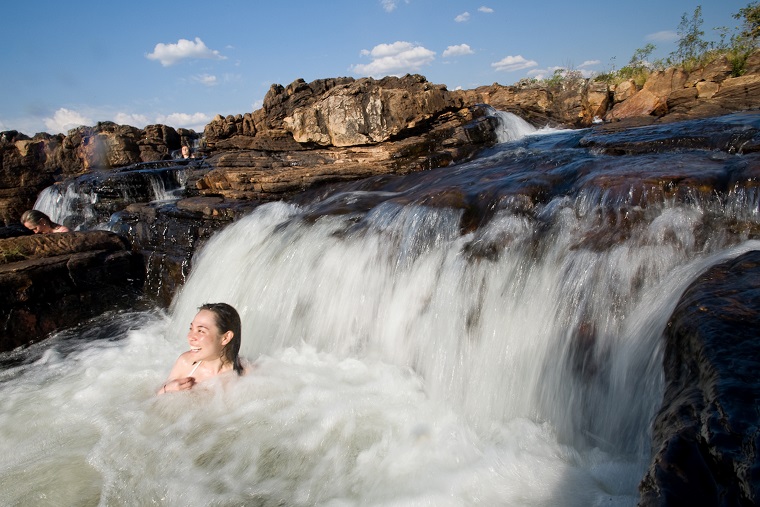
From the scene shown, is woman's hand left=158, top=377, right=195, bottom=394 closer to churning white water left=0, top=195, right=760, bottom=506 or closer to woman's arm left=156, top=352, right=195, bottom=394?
woman's arm left=156, top=352, right=195, bottom=394

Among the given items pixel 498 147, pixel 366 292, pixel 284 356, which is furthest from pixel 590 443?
pixel 498 147

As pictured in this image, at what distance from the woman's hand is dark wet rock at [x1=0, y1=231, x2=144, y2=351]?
11.5 ft

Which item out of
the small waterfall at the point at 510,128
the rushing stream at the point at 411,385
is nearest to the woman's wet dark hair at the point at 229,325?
the rushing stream at the point at 411,385

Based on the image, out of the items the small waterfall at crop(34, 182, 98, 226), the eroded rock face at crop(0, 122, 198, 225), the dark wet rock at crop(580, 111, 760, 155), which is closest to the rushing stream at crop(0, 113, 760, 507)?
the dark wet rock at crop(580, 111, 760, 155)

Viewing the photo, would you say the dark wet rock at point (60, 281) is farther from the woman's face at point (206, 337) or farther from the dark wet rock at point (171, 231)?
the woman's face at point (206, 337)

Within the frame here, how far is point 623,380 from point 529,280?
51.3 inches

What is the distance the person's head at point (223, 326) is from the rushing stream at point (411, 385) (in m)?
0.24

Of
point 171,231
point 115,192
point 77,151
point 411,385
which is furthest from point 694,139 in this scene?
point 77,151

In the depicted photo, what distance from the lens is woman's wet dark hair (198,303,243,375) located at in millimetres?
4008

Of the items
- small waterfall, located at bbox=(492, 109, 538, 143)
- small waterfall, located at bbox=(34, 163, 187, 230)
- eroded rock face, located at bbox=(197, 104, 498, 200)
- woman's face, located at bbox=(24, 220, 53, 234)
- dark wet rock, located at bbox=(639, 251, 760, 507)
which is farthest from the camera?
small waterfall, located at bbox=(34, 163, 187, 230)

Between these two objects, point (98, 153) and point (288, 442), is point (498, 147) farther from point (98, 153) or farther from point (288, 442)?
point (98, 153)

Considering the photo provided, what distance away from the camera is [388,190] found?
782 centimetres

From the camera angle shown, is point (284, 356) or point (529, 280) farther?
point (284, 356)

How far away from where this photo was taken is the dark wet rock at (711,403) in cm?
121
